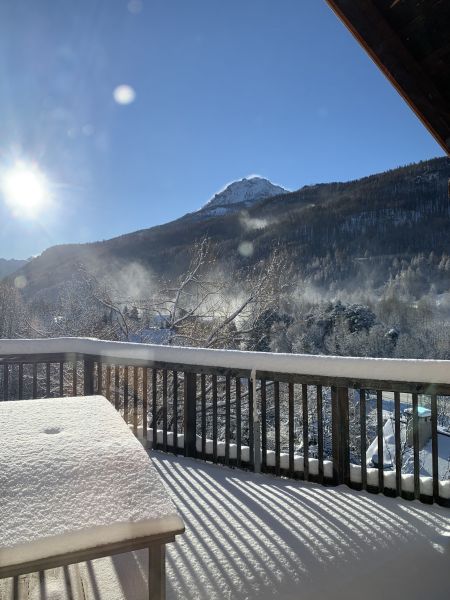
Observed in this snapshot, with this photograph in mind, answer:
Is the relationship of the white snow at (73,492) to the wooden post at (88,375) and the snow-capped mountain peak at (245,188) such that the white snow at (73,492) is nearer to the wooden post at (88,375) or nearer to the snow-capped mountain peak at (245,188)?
the wooden post at (88,375)

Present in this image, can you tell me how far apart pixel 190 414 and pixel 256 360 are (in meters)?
0.77

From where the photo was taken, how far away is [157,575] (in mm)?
942

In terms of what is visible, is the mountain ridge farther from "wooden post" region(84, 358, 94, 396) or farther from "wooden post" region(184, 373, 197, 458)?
"wooden post" region(184, 373, 197, 458)

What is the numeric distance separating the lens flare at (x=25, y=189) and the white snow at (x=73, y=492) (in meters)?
10.8

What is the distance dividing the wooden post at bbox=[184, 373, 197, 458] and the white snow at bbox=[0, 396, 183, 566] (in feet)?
6.61

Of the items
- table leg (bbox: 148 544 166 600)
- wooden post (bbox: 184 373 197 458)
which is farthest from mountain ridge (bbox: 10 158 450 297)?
table leg (bbox: 148 544 166 600)

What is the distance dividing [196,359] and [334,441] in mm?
1164

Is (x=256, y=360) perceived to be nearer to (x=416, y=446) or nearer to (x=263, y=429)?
(x=263, y=429)

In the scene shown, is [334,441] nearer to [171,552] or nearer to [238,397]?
[238,397]

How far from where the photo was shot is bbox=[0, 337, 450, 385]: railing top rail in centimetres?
238

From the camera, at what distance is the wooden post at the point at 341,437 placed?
263cm

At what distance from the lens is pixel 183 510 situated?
2.25 m

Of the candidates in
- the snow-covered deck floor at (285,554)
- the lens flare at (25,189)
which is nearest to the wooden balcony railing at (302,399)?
the snow-covered deck floor at (285,554)

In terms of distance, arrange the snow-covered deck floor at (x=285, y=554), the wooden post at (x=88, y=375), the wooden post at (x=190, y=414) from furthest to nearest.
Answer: the wooden post at (x=88, y=375), the wooden post at (x=190, y=414), the snow-covered deck floor at (x=285, y=554)
